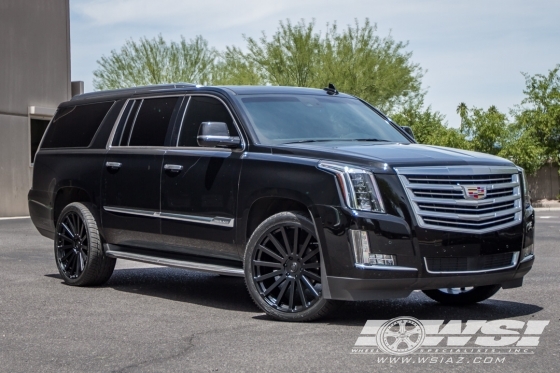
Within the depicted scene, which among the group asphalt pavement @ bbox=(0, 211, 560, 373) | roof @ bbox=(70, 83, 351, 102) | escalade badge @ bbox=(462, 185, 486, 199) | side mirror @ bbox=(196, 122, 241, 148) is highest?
roof @ bbox=(70, 83, 351, 102)

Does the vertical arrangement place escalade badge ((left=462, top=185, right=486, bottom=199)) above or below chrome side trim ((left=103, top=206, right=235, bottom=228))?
above

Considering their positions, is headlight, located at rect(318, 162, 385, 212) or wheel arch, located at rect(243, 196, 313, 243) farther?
wheel arch, located at rect(243, 196, 313, 243)

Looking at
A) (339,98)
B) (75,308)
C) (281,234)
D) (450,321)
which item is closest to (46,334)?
(75,308)

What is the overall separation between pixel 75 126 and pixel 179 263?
2.58 m

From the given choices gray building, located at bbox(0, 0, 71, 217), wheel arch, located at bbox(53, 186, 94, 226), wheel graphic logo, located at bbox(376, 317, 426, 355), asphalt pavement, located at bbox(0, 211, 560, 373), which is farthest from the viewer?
gray building, located at bbox(0, 0, 71, 217)

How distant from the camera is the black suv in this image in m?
7.09

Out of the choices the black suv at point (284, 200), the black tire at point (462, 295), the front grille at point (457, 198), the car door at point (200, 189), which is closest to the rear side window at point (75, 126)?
the black suv at point (284, 200)

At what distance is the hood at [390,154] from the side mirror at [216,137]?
1.53ft

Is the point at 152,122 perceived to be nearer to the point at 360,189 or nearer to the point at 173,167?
the point at 173,167

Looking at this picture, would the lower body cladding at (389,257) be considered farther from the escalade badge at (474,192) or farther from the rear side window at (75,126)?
the rear side window at (75,126)

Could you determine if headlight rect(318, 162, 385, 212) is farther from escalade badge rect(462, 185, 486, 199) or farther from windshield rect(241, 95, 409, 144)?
windshield rect(241, 95, 409, 144)

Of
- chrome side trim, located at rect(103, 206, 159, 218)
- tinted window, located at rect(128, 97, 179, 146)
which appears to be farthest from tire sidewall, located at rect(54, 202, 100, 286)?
tinted window, located at rect(128, 97, 179, 146)

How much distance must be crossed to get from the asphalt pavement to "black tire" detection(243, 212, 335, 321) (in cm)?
13

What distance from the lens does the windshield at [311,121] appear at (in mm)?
8328
